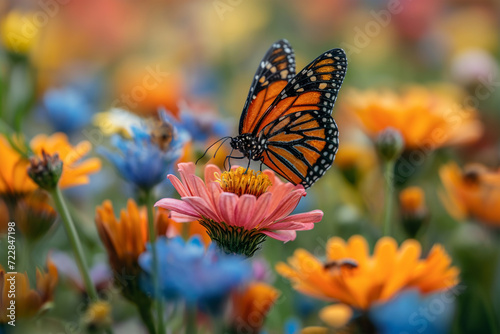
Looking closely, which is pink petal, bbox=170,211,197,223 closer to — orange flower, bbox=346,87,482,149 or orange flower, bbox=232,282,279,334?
orange flower, bbox=232,282,279,334

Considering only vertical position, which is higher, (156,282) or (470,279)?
(470,279)

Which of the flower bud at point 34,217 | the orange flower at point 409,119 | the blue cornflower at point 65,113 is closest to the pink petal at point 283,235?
the flower bud at point 34,217

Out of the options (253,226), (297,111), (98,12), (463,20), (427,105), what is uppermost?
(463,20)

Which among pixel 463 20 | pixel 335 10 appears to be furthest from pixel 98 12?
pixel 463 20

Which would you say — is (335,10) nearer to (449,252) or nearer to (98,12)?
(98,12)

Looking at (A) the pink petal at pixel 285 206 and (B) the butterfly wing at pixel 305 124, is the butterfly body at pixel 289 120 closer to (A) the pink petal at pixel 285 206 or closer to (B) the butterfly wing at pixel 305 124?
(B) the butterfly wing at pixel 305 124

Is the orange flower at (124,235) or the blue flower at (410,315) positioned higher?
the blue flower at (410,315)
